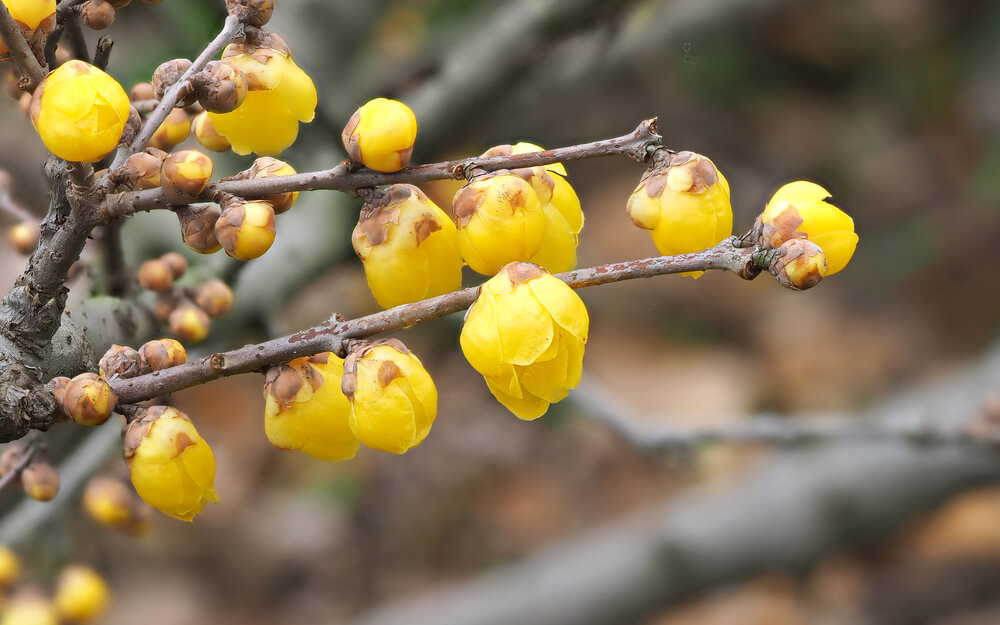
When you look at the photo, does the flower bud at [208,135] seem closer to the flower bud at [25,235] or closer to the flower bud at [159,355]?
the flower bud at [159,355]

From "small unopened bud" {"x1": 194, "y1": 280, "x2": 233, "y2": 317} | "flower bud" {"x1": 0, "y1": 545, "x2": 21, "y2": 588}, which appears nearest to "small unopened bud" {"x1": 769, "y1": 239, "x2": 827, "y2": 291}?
"small unopened bud" {"x1": 194, "y1": 280, "x2": 233, "y2": 317}

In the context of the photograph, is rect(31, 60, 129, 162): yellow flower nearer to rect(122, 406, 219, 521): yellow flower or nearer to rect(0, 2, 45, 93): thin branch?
rect(0, 2, 45, 93): thin branch

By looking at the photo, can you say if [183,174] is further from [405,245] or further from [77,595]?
[77,595]

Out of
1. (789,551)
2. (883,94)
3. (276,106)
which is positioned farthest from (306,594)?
(883,94)

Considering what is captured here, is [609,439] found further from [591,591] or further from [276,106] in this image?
[276,106]

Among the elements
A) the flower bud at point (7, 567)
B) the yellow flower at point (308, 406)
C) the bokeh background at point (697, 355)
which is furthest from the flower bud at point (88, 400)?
the bokeh background at point (697, 355)

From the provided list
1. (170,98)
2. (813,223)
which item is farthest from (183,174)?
(813,223)
